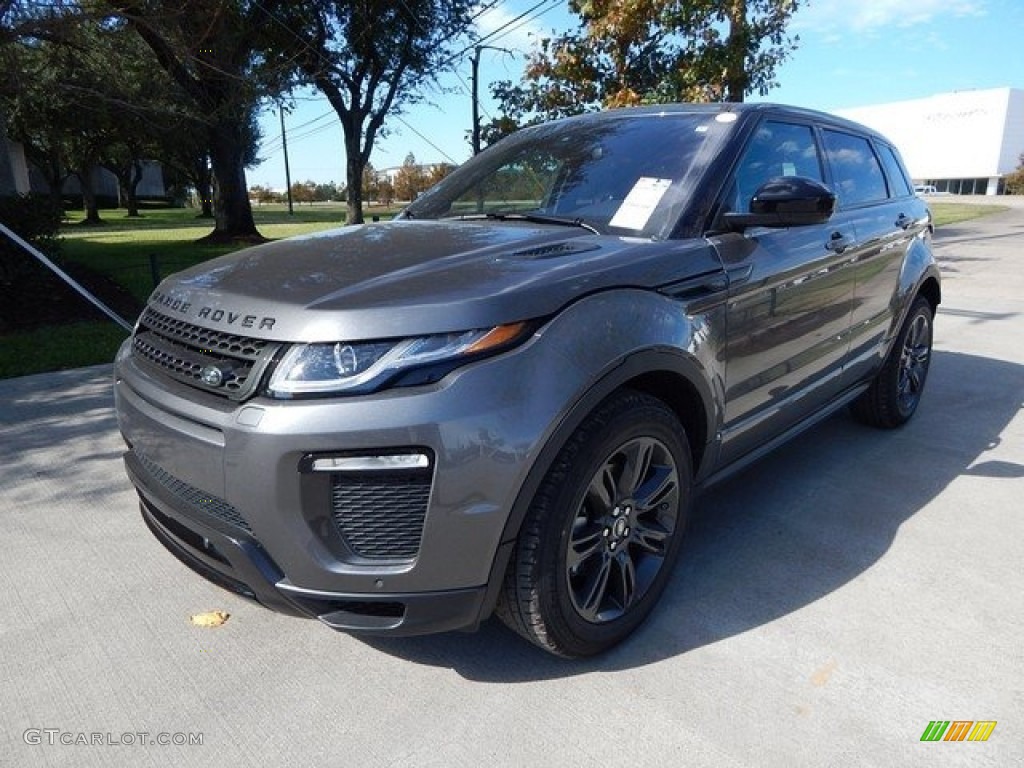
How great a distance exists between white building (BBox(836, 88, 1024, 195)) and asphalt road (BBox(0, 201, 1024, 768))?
8673 centimetres

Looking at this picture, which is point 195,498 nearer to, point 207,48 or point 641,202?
point 641,202

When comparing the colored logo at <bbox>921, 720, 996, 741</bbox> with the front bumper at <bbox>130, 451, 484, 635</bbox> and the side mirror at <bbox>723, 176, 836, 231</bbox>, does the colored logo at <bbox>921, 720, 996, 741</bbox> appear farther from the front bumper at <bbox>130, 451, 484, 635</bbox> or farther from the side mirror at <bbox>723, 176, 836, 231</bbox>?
the side mirror at <bbox>723, 176, 836, 231</bbox>

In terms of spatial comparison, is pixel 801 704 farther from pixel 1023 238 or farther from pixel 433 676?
pixel 1023 238

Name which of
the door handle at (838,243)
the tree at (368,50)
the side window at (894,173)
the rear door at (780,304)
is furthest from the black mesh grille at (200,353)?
the tree at (368,50)

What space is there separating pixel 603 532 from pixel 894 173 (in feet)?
11.6

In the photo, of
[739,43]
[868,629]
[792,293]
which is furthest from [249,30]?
[868,629]

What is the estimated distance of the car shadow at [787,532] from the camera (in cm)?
245

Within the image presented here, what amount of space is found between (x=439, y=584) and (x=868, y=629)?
159 centimetres

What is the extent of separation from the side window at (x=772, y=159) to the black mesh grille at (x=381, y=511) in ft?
5.73

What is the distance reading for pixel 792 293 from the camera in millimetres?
3039

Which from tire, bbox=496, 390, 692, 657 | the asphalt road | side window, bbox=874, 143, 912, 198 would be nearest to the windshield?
tire, bbox=496, 390, 692, 657

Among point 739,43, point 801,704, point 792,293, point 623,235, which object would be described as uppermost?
point 739,43

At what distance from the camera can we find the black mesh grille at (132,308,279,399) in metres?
1.96

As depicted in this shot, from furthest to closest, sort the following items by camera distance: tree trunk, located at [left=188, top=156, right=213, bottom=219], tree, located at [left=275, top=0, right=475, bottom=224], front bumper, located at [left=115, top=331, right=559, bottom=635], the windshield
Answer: tree trunk, located at [left=188, top=156, right=213, bottom=219] → tree, located at [left=275, top=0, right=475, bottom=224] → the windshield → front bumper, located at [left=115, top=331, right=559, bottom=635]
